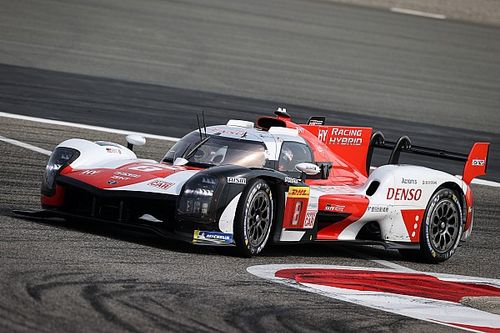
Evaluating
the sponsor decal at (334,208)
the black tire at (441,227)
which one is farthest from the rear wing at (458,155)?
the sponsor decal at (334,208)

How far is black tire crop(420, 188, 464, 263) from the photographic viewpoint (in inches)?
497

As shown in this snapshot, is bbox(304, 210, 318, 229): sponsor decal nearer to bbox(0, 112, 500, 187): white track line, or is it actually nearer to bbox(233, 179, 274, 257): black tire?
bbox(233, 179, 274, 257): black tire

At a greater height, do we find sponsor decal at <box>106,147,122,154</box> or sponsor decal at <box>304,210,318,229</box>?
sponsor decal at <box>106,147,122,154</box>

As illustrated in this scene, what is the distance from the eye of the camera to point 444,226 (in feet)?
42.2

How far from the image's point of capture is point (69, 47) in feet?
93.3

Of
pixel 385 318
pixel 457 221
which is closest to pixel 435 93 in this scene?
pixel 457 221

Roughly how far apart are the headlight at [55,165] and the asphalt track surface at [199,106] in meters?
0.36

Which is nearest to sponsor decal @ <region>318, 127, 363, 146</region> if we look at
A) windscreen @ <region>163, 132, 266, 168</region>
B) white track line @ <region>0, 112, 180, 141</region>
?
windscreen @ <region>163, 132, 266, 168</region>

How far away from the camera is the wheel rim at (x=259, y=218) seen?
423 inches

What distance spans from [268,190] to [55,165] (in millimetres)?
1962

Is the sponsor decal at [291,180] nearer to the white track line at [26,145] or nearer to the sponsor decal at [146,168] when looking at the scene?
the sponsor decal at [146,168]

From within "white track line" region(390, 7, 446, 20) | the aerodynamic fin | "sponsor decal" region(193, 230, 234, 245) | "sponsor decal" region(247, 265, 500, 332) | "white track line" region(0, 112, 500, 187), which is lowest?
"sponsor decal" region(247, 265, 500, 332)

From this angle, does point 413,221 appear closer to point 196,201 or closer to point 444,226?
point 444,226

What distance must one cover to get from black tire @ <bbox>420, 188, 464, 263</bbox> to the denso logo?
20cm
